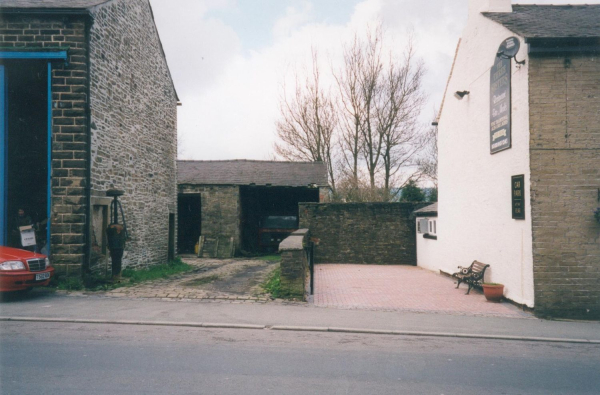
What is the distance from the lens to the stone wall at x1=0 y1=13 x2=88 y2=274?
10289mm

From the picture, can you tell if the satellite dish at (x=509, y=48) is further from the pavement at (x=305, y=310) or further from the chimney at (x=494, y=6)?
the pavement at (x=305, y=310)

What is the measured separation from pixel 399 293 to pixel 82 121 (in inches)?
354

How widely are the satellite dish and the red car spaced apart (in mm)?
10868

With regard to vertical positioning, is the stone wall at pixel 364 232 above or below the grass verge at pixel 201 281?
above

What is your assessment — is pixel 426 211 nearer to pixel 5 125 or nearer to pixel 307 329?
pixel 307 329

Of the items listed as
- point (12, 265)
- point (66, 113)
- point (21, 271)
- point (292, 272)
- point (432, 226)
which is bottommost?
point (292, 272)

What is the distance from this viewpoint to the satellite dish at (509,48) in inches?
374

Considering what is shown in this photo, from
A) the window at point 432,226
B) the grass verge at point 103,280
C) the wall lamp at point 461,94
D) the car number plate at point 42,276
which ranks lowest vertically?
the grass verge at point 103,280

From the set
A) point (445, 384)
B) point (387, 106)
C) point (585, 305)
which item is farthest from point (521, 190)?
point (387, 106)

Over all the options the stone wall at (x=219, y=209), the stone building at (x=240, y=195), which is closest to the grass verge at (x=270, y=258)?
the stone building at (x=240, y=195)

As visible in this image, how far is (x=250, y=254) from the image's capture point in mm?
23625

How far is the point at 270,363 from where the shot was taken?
18.1 feet

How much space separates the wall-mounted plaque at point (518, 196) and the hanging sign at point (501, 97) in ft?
2.97

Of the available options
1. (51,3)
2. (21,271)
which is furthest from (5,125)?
(21,271)
